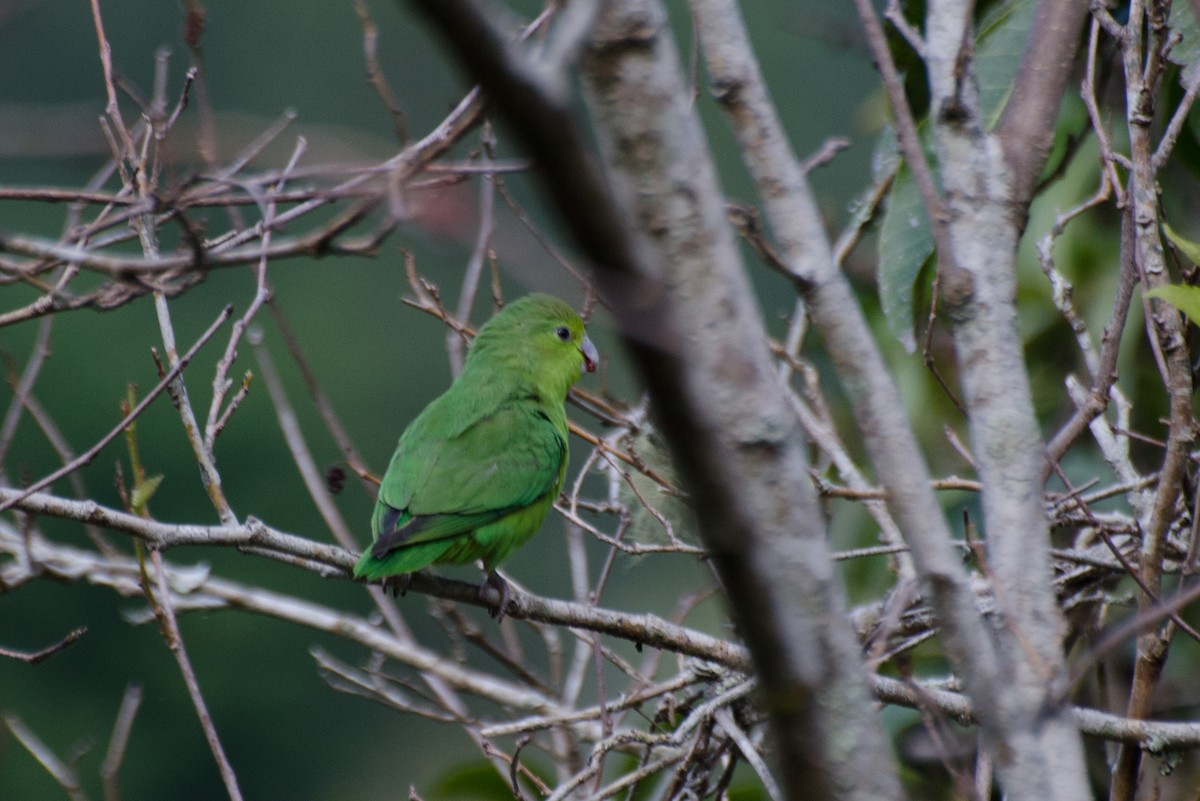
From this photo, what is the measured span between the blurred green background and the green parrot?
35.3ft

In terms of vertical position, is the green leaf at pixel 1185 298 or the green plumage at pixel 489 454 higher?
the green leaf at pixel 1185 298

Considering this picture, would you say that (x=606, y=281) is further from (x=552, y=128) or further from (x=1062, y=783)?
(x=1062, y=783)

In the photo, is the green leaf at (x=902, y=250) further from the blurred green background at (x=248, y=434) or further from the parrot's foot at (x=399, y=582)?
the blurred green background at (x=248, y=434)

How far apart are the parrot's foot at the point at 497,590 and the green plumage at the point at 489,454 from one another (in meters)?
0.11

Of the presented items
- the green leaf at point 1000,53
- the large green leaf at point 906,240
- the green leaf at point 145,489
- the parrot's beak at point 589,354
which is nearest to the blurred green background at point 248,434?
the parrot's beak at point 589,354

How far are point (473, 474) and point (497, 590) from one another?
52cm

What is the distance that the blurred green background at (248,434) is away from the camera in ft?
55.9

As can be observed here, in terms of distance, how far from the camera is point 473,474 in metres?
3.96

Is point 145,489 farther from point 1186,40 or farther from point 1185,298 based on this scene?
point 1186,40

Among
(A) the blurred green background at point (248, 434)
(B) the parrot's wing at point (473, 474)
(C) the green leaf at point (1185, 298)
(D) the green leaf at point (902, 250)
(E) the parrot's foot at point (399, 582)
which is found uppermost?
(C) the green leaf at point (1185, 298)

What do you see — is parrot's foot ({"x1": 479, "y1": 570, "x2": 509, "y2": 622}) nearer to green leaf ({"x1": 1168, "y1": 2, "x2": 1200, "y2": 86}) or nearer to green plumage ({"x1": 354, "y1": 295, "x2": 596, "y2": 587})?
green plumage ({"x1": 354, "y1": 295, "x2": 596, "y2": 587})

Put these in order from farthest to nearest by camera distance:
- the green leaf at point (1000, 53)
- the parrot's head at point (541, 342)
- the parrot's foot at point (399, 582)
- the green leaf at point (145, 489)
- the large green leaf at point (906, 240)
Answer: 1. the parrot's head at point (541, 342)
2. the parrot's foot at point (399, 582)
3. the green leaf at point (1000, 53)
4. the large green leaf at point (906, 240)
5. the green leaf at point (145, 489)

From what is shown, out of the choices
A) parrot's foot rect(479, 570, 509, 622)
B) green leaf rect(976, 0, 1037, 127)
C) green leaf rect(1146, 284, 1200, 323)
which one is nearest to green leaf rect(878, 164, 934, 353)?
green leaf rect(976, 0, 1037, 127)

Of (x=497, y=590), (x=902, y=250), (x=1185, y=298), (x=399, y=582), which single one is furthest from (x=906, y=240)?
(x=399, y=582)
